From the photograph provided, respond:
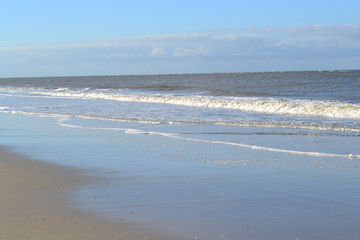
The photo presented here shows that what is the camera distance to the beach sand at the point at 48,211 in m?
5.27

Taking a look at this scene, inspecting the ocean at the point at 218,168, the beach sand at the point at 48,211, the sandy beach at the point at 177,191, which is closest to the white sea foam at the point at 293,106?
the ocean at the point at 218,168

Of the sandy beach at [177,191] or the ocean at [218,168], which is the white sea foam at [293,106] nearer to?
the ocean at [218,168]

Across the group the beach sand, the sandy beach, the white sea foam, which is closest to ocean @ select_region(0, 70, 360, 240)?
the sandy beach

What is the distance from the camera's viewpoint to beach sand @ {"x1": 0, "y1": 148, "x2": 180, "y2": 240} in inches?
207

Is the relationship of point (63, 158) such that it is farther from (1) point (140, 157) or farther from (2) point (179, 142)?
(2) point (179, 142)

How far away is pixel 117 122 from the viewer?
59.9 feet

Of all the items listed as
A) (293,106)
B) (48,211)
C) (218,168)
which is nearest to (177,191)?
(48,211)

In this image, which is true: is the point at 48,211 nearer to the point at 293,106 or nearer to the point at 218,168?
the point at 218,168

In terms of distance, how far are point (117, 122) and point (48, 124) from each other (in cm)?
223

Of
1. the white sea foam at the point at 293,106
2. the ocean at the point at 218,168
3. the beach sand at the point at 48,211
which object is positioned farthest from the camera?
the white sea foam at the point at 293,106

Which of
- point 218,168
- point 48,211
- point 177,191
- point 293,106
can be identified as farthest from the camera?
point 293,106

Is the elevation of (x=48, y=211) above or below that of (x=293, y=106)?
below

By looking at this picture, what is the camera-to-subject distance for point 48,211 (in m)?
6.15

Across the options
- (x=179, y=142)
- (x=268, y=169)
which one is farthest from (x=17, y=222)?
(x=179, y=142)
